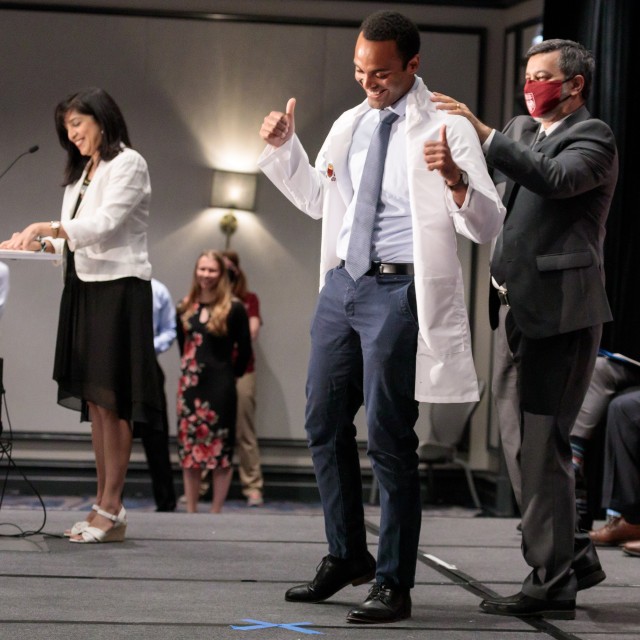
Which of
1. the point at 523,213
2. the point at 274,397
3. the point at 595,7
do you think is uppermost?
the point at 595,7

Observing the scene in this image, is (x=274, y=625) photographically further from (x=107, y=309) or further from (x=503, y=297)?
(x=107, y=309)

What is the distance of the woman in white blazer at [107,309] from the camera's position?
3646 mm

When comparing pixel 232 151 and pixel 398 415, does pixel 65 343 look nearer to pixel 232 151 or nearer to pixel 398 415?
pixel 398 415

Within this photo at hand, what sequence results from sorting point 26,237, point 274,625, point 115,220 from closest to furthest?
point 274,625 < point 26,237 < point 115,220

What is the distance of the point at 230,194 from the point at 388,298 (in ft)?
17.5

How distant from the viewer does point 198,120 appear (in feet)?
25.6

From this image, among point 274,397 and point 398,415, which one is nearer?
point 398,415

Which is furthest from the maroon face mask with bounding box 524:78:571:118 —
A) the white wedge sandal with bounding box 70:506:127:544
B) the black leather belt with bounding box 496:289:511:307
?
the white wedge sandal with bounding box 70:506:127:544

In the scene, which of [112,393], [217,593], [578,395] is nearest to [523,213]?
[578,395]

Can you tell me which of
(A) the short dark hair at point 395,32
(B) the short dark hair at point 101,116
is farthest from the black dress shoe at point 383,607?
(B) the short dark hair at point 101,116

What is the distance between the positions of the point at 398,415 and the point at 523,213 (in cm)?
59

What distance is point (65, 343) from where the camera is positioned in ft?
12.2


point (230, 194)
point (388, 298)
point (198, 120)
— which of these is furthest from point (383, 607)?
point (198, 120)

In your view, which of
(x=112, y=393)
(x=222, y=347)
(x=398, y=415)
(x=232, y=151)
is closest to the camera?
(x=398, y=415)
